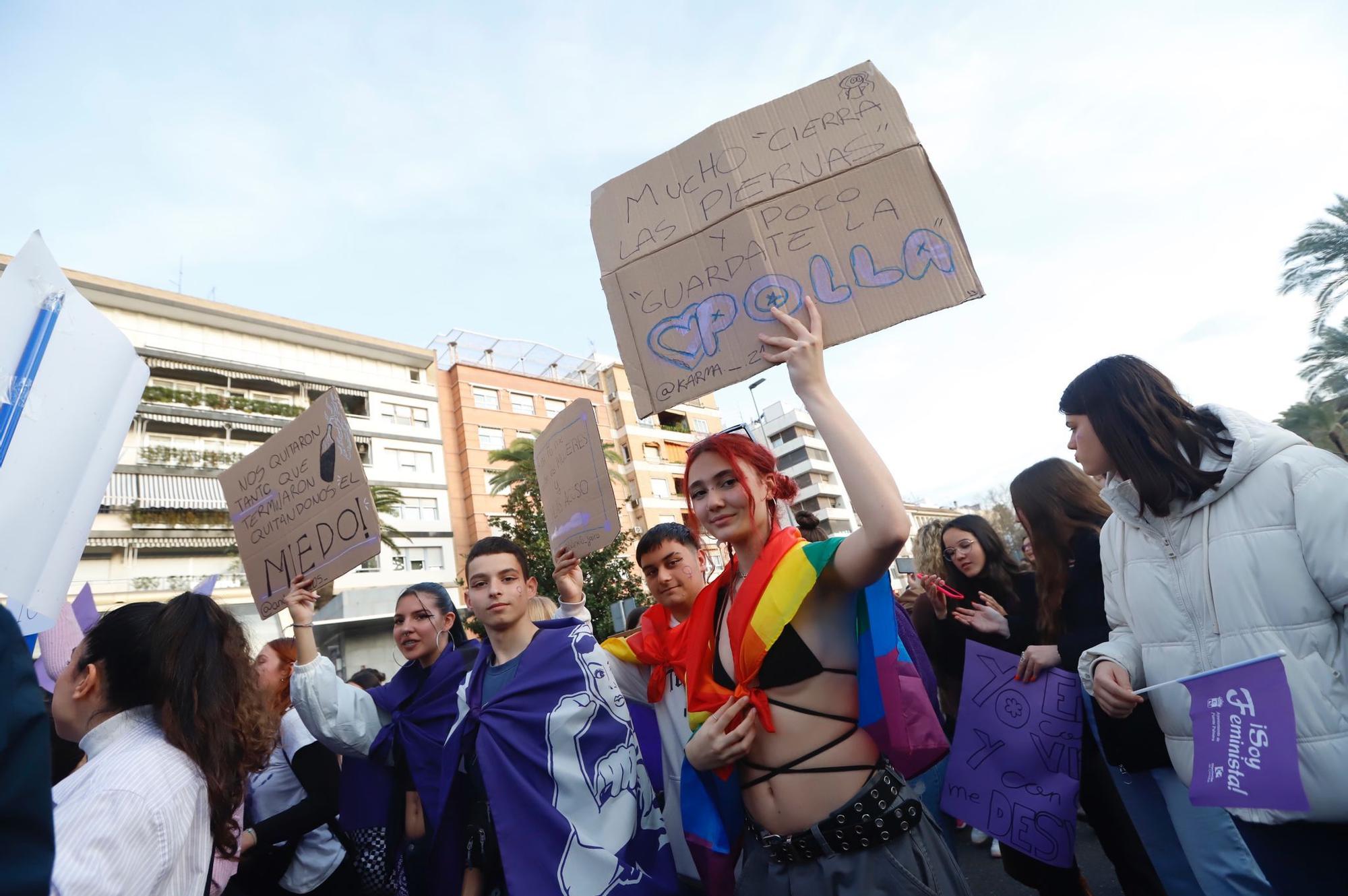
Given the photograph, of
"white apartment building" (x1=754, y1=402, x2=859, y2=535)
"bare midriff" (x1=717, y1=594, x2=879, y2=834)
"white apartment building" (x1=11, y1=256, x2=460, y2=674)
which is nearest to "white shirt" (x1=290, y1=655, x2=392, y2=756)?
"bare midriff" (x1=717, y1=594, x2=879, y2=834)

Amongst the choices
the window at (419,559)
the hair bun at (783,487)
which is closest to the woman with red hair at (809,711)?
the hair bun at (783,487)

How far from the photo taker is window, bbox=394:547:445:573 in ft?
95.8

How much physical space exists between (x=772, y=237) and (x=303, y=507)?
8.70 ft

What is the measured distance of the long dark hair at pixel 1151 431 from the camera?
1979 millimetres

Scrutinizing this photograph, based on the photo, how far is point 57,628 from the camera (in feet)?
11.2

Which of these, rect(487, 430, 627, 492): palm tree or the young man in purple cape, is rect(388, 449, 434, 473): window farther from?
the young man in purple cape

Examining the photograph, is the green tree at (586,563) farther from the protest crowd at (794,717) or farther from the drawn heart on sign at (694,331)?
the drawn heart on sign at (694,331)

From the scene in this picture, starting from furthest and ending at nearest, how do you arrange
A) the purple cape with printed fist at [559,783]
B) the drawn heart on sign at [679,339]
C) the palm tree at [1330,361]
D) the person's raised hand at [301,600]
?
the palm tree at [1330,361], the person's raised hand at [301,600], the purple cape with printed fist at [559,783], the drawn heart on sign at [679,339]

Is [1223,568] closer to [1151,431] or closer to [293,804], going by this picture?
[1151,431]

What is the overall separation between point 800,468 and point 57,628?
6142cm

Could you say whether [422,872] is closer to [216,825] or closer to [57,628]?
[216,825]

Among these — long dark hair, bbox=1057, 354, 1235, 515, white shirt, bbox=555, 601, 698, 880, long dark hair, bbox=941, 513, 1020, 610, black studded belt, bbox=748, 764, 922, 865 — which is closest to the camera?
black studded belt, bbox=748, 764, 922, 865

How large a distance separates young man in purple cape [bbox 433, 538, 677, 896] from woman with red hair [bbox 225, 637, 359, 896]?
77 centimetres

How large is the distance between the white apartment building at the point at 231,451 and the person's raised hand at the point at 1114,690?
26478mm
